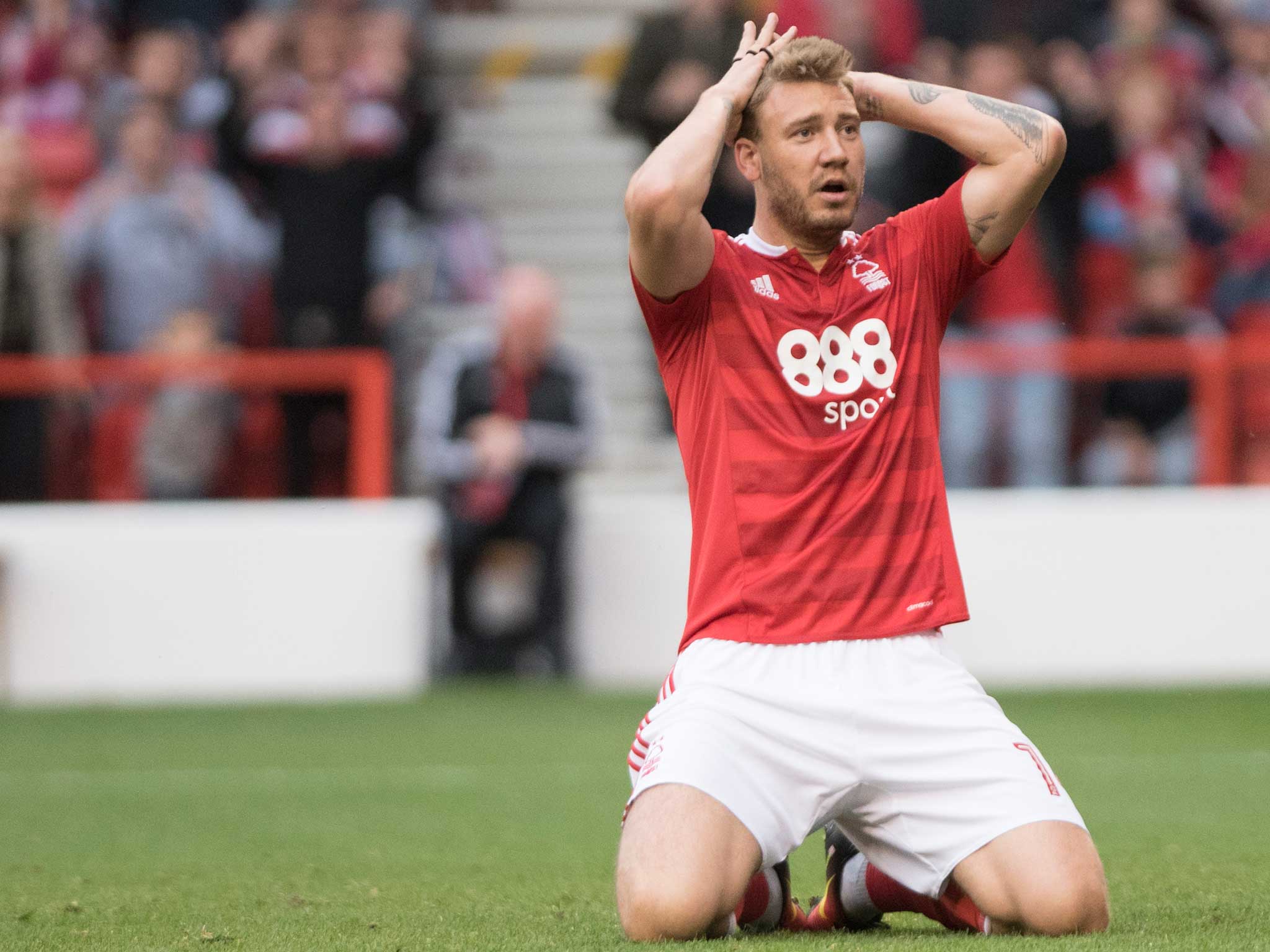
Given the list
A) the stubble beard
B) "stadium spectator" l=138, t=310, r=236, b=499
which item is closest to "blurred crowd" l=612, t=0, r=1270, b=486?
"stadium spectator" l=138, t=310, r=236, b=499

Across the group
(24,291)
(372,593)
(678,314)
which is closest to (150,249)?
(24,291)

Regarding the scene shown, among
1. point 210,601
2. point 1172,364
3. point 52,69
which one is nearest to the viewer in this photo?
point 1172,364

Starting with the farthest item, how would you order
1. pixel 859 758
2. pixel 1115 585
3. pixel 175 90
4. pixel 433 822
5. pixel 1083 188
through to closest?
pixel 175 90
pixel 1083 188
pixel 1115 585
pixel 433 822
pixel 859 758

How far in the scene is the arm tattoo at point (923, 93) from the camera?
17.0 ft

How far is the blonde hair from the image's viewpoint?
4.99 m

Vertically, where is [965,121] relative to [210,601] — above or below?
above

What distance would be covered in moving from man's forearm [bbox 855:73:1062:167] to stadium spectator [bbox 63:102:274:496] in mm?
7311

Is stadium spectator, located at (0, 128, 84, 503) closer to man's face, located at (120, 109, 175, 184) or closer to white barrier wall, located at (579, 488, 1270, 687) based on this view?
man's face, located at (120, 109, 175, 184)

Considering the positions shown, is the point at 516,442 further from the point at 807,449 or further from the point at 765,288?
the point at 807,449

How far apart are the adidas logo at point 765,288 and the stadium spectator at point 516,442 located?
6360 mm

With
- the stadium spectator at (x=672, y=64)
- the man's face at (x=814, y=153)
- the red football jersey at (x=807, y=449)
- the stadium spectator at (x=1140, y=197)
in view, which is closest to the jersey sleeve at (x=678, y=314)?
the red football jersey at (x=807, y=449)

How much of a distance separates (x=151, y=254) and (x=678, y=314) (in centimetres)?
779

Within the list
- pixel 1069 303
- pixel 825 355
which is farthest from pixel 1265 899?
pixel 1069 303

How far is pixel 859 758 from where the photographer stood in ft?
15.6
